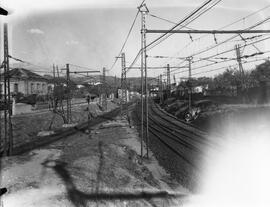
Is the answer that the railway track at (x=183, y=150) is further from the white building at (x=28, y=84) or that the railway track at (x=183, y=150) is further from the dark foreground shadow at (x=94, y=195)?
the white building at (x=28, y=84)

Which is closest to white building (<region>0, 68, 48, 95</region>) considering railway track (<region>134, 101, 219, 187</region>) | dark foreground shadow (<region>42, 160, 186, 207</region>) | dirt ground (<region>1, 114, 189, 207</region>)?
railway track (<region>134, 101, 219, 187</region>)

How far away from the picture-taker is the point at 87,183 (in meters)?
9.30

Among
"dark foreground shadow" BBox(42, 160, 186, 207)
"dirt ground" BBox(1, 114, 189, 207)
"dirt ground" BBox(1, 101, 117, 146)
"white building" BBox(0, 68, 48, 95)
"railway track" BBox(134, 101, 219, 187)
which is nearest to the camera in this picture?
"dirt ground" BBox(1, 114, 189, 207)

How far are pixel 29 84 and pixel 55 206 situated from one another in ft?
156

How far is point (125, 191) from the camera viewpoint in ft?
30.7

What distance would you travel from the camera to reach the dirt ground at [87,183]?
7.88 m

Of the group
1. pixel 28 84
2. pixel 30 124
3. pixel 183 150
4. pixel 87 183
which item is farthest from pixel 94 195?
pixel 28 84

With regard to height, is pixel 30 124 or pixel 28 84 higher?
pixel 28 84

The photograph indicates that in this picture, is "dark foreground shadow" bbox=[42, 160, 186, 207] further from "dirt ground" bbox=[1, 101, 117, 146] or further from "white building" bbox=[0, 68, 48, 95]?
"white building" bbox=[0, 68, 48, 95]

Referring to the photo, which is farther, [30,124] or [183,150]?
[30,124]

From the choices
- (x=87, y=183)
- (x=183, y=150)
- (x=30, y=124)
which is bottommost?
(x=183, y=150)

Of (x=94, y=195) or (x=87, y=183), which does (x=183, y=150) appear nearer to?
(x=87, y=183)

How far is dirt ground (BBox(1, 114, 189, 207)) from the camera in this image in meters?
7.88

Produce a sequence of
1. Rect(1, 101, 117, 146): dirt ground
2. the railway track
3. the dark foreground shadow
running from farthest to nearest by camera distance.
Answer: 1. Rect(1, 101, 117, 146): dirt ground
2. the railway track
3. the dark foreground shadow
